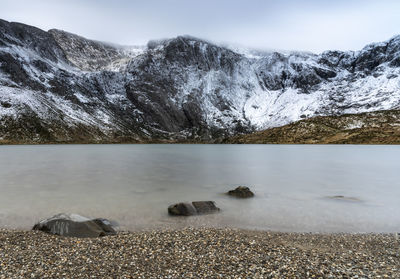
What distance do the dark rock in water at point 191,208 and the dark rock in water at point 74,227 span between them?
21.4 feet

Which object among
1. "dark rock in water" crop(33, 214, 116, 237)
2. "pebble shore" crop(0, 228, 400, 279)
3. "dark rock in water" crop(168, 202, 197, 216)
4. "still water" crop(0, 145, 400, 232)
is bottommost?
"still water" crop(0, 145, 400, 232)

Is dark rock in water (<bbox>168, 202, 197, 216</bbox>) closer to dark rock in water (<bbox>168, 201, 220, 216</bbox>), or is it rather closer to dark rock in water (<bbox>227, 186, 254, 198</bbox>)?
dark rock in water (<bbox>168, 201, 220, 216</bbox>)

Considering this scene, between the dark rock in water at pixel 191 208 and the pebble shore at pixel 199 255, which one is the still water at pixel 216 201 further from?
the pebble shore at pixel 199 255

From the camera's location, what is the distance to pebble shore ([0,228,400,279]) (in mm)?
11727

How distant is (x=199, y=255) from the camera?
13.8 m

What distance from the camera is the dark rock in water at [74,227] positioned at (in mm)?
17453

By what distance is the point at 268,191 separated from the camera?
119ft

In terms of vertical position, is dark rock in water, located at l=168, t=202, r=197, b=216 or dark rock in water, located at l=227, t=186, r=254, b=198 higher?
dark rock in water, located at l=168, t=202, r=197, b=216

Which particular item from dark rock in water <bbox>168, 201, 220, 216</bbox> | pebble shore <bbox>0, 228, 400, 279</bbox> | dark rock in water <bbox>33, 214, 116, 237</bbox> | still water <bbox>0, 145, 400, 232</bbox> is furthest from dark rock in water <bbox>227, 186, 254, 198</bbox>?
dark rock in water <bbox>33, 214, 116, 237</bbox>

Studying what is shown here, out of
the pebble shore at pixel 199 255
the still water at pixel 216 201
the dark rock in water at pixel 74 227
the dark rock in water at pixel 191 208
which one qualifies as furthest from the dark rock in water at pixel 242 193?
the dark rock in water at pixel 74 227

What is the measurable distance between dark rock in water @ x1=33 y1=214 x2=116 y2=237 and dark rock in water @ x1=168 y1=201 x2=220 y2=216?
6518 mm

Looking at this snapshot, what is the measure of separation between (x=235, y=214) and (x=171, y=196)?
1020 centimetres

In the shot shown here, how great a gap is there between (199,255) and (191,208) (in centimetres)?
1041

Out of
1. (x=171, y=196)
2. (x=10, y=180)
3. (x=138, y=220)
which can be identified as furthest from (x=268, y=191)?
(x=10, y=180)
